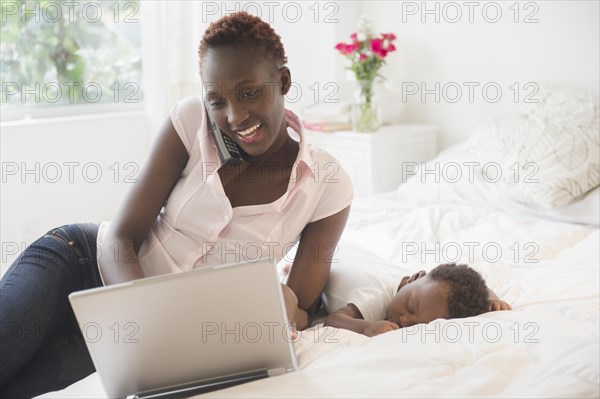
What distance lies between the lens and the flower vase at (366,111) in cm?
326

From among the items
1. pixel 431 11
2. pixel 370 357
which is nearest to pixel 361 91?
pixel 431 11

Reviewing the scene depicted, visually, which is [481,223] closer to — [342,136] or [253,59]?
[342,136]

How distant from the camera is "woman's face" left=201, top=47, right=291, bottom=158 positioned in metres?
1.37

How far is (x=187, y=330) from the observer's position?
3.48 ft

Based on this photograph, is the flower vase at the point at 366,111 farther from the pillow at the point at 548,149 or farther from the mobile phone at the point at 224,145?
the mobile phone at the point at 224,145

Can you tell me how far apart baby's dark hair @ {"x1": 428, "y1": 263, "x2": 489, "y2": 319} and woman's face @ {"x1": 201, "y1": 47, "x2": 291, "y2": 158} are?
0.46 m

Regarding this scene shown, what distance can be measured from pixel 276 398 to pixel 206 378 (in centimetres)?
15

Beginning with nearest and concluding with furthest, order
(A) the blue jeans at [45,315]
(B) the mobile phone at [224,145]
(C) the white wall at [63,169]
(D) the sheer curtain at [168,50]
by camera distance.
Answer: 1. (A) the blue jeans at [45,315]
2. (B) the mobile phone at [224,145]
3. (C) the white wall at [63,169]
4. (D) the sheer curtain at [168,50]

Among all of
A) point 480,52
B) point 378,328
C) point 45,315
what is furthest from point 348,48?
point 45,315

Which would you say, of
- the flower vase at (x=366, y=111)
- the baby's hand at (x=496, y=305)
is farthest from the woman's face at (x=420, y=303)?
the flower vase at (x=366, y=111)

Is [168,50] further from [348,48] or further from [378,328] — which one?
[378,328]

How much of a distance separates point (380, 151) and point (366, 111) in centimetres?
21

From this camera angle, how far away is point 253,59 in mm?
1398

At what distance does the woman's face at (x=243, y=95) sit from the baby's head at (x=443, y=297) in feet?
1.43
